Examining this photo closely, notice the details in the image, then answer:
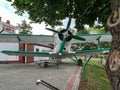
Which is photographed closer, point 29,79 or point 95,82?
point 95,82

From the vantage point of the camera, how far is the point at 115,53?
10.3ft

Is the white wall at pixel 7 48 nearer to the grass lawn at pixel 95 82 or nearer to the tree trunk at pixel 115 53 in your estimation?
the grass lawn at pixel 95 82

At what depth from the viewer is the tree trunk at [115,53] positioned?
3032 millimetres

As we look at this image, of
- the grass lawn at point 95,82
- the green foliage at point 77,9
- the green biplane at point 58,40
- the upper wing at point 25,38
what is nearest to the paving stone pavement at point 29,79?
the grass lawn at point 95,82

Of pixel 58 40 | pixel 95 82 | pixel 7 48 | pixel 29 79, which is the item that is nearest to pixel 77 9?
pixel 95 82

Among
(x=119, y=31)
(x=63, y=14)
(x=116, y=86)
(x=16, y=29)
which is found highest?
(x=16, y=29)

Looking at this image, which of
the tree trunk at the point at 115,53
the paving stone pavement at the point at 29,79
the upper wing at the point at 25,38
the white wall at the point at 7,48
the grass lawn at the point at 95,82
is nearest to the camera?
the tree trunk at the point at 115,53

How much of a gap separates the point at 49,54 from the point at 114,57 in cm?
1749

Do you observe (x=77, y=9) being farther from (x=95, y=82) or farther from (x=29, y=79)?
(x=29, y=79)

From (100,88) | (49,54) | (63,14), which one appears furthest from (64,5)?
(49,54)

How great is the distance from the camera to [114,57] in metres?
3.13

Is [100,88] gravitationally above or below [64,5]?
below

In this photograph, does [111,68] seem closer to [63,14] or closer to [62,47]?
[63,14]

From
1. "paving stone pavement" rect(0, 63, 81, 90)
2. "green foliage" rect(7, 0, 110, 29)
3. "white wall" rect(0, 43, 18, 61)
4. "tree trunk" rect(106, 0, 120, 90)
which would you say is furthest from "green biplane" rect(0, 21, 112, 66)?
"tree trunk" rect(106, 0, 120, 90)
